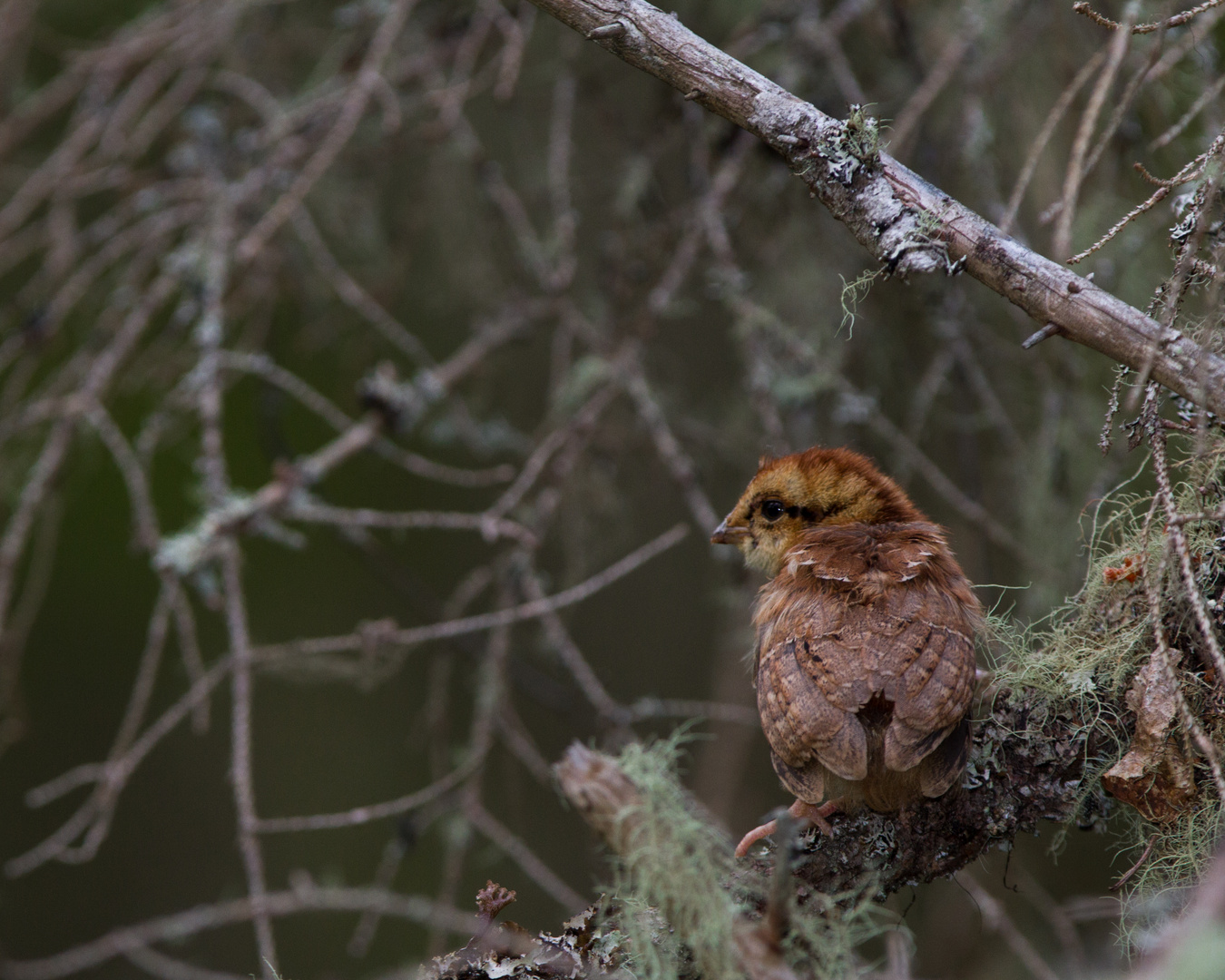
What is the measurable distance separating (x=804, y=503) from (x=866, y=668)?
795 millimetres

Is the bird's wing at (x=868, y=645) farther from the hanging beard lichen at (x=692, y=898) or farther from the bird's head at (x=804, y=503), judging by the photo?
the hanging beard lichen at (x=692, y=898)

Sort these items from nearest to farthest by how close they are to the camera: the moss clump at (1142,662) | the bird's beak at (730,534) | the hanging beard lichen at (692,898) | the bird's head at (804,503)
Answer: the hanging beard lichen at (692,898) → the moss clump at (1142,662) → the bird's head at (804,503) → the bird's beak at (730,534)

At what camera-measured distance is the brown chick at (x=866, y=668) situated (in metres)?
1.96

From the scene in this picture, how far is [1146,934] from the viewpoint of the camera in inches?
66.3

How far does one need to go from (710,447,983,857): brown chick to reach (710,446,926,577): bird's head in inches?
5.2

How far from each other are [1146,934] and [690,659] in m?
4.39

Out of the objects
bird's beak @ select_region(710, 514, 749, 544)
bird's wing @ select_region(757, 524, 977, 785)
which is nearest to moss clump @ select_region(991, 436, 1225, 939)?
bird's wing @ select_region(757, 524, 977, 785)

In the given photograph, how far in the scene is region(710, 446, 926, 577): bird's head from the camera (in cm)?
273

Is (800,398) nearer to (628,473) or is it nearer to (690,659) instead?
(628,473)

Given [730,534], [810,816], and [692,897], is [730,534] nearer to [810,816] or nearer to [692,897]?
[810,816]

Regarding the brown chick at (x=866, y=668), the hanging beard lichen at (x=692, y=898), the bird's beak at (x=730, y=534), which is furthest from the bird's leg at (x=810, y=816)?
the bird's beak at (x=730, y=534)

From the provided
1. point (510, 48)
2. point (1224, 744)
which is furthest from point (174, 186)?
point (1224, 744)

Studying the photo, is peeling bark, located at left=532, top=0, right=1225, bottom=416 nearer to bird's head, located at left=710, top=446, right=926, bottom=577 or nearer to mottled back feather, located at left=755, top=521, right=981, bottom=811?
mottled back feather, located at left=755, top=521, right=981, bottom=811

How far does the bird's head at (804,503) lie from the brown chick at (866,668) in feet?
0.43
